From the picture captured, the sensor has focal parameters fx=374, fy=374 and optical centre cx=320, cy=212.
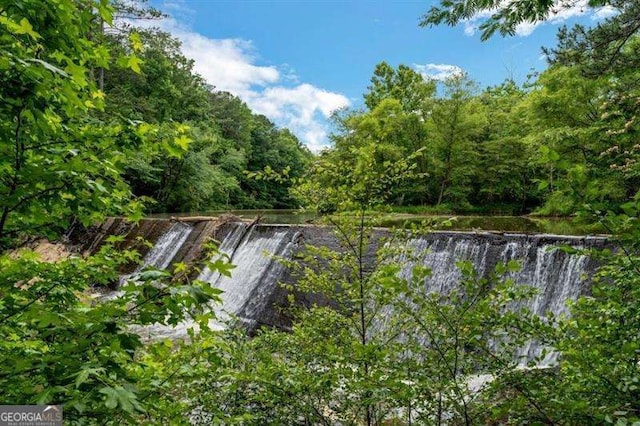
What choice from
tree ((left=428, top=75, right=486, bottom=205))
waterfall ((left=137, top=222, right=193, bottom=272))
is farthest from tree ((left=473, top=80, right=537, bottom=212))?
waterfall ((left=137, top=222, right=193, bottom=272))

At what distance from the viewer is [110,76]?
2469 cm

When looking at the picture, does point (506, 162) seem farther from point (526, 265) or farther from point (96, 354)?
point (96, 354)

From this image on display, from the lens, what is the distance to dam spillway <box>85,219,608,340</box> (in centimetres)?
671

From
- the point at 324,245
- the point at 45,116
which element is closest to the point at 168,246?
the point at 324,245

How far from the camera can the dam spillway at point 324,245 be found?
22.0 feet

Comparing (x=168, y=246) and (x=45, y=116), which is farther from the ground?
(x=45, y=116)

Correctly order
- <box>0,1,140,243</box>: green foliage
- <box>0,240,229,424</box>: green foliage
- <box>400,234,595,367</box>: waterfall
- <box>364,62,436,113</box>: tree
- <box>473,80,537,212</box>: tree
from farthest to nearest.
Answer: <box>364,62,436,113</box>: tree < <box>473,80,537,212</box>: tree < <box>400,234,595,367</box>: waterfall < <box>0,1,140,243</box>: green foliage < <box>0,240,229,424</box>: green foliage

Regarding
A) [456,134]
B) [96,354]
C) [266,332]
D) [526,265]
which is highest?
[456,134]

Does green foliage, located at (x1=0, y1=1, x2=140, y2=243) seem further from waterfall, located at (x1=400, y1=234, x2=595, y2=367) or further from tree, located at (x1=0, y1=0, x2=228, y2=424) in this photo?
waterfall, located at (x1=400, y1=234, x2=595, y2=367)

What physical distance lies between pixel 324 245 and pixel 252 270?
4.70 m

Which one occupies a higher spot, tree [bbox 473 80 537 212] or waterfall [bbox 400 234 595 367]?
tree [bbox 473 80 537 212]

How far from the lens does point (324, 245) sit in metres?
6.29

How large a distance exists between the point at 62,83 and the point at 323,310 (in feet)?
8.52

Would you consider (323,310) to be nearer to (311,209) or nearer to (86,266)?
(311,209)
